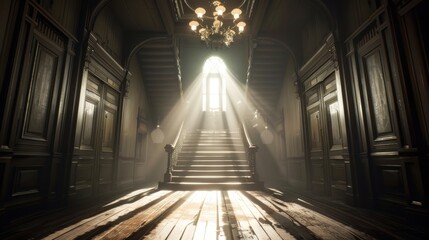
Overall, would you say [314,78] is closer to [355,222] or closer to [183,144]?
[355,222]

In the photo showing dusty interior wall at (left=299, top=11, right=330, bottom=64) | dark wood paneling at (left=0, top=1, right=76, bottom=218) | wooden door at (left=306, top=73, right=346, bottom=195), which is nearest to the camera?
dark wood paneling at (left=0, top=1, right=76, bottom=218)

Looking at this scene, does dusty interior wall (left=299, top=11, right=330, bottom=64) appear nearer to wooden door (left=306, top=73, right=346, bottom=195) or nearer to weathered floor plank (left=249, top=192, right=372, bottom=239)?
wooden door (left=306, top=73, right=346, bottom=195)

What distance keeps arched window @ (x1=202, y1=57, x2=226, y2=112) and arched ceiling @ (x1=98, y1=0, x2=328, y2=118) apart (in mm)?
3705

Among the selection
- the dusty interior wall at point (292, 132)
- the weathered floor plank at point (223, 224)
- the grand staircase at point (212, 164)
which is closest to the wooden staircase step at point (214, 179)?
the grand staircase at point (212, 164)

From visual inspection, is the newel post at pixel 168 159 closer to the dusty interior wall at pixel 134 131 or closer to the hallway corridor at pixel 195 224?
the dusty interior wall at pixel 134 131

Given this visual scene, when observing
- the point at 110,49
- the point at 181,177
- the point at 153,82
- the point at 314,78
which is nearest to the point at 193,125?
the point at 153,82

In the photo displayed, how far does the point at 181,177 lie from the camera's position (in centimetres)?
689

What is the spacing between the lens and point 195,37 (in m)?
7.93

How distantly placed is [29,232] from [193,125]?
10250mm

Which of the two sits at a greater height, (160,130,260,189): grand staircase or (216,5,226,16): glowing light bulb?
(216,5,226,16): glowing light bulb

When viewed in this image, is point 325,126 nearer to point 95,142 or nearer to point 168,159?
point 168,159

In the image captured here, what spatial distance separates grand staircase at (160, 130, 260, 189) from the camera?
648 cm

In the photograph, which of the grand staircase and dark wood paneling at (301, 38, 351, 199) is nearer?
dark wood paneling at (301, 38, 351, 199)

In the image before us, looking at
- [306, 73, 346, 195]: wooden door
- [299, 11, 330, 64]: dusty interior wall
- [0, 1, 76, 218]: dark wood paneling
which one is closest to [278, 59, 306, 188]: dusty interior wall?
[306, 73, 346, 195]: wooden door
